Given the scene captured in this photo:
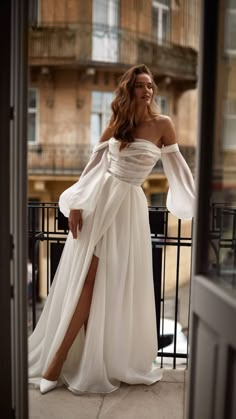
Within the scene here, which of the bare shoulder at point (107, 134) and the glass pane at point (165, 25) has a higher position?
the glass pane at point (165, 25)

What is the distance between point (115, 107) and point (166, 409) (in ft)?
5.47

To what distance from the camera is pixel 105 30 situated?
1046 centimetres

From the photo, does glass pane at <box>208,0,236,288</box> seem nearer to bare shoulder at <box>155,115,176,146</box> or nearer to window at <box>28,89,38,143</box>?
bare shoulder at <box>155,115,176,146</box>

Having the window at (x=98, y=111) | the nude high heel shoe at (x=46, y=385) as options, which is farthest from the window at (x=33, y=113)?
the nude high heel shoe at (x=46, y=385)

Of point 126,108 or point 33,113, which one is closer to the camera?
point 126,108

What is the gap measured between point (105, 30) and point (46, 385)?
9.57 m

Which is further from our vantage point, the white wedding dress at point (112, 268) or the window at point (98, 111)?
the window at point (98, 111)

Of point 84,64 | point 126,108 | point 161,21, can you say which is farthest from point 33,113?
point 126,108

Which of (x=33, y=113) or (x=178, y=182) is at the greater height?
(x=33, y=113)

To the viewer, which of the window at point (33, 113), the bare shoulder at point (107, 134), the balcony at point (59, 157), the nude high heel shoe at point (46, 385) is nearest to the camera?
the nude high heel shoe at point (46, 385)

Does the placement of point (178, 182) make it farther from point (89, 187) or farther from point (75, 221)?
point (75, 221)

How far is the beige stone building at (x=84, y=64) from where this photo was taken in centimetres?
1045

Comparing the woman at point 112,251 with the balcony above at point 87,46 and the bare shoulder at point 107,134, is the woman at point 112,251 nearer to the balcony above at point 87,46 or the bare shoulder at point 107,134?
the bare shoulder at point 107,134

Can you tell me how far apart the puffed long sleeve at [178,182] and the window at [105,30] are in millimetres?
8791
